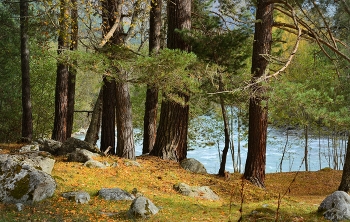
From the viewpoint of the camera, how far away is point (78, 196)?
5910 mm

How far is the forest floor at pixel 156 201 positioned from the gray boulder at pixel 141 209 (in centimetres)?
10

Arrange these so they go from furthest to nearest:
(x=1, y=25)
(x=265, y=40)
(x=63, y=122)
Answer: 1. (x=1, y=25)
2. (x=63, y=122)
3. (x=265, y=40)

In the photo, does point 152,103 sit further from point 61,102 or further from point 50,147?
point 50,147

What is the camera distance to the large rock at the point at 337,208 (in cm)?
561

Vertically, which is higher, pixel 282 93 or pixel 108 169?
pixel 282 93

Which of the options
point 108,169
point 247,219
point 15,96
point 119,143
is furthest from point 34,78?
point 247,219

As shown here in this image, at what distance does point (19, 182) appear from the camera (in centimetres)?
577

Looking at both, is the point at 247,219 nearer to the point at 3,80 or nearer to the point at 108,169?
the point at 108,169

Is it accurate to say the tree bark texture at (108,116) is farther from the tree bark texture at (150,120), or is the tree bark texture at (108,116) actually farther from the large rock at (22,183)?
the large rock at (22,183)

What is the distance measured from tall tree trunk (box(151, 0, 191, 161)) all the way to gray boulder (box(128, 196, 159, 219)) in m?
4.08

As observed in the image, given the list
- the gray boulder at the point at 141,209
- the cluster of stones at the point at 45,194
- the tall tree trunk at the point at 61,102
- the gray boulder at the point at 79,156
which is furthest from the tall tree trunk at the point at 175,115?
the gray boulder at the point at 141,209

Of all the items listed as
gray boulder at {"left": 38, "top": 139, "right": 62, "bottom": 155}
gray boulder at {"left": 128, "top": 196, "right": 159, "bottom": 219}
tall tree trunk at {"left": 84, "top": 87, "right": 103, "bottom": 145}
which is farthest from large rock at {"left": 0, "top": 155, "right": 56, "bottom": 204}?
tall tree trunk at {"left": 84, "top": 87, "right": 103, "bottom": 145}

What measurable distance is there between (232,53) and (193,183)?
341 cm

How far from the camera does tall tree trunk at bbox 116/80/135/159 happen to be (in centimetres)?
910
